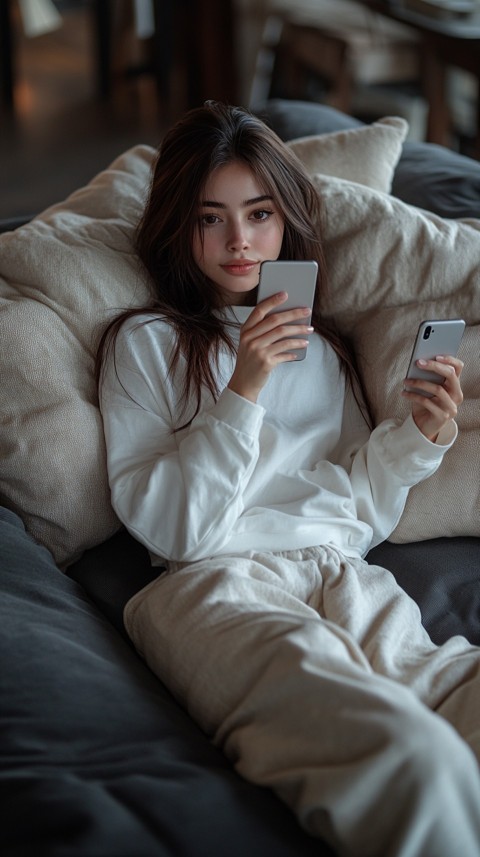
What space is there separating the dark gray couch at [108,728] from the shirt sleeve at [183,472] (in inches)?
5.8

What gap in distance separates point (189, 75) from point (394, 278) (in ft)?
11.9

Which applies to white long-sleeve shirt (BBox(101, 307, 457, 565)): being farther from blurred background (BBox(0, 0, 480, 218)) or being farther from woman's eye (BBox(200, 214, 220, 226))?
blurred background (BBox(0, 0, 480, 218))

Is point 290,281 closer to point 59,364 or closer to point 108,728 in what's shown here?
point 59,364

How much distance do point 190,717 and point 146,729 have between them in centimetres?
12

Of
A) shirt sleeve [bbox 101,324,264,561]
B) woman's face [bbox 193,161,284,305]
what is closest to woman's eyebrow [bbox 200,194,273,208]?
woman's face [bbox 193,161,284,305]

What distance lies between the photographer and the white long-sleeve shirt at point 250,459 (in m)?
→ 1.32

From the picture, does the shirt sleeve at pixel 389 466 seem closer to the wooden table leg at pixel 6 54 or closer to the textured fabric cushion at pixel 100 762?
the textured fabric cushion at pixel 100 762

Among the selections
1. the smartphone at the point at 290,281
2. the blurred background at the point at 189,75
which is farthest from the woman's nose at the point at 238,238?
the blurred background at the point at 189,75

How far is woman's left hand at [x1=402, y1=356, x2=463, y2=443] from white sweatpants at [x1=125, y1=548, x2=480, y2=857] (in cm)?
22

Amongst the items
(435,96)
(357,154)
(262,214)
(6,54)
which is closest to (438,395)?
(262,214)

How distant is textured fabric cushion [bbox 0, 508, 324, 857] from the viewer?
37.2 inches

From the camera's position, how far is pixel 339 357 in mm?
1632

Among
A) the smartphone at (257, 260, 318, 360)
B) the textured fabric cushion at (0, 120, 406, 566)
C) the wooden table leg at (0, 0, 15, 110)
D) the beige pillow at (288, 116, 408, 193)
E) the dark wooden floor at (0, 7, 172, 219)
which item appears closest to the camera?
the smartphone at (257, 260, 318, 360)

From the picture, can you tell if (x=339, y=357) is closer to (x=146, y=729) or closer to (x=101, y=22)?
(x=146, y=729)
